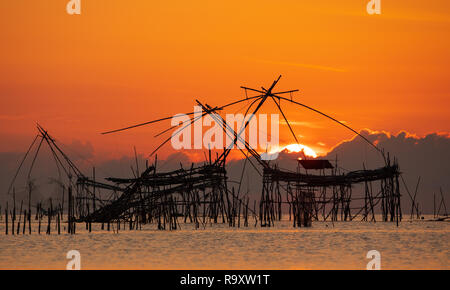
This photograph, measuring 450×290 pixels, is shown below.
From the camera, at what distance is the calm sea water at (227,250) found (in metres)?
21.2

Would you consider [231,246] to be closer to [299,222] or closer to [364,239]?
[364,239]

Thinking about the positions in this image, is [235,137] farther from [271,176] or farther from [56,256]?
[271,176]

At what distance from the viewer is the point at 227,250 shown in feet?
83.5

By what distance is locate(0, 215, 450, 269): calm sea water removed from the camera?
21.2 meters

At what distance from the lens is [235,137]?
2858 centimetres
